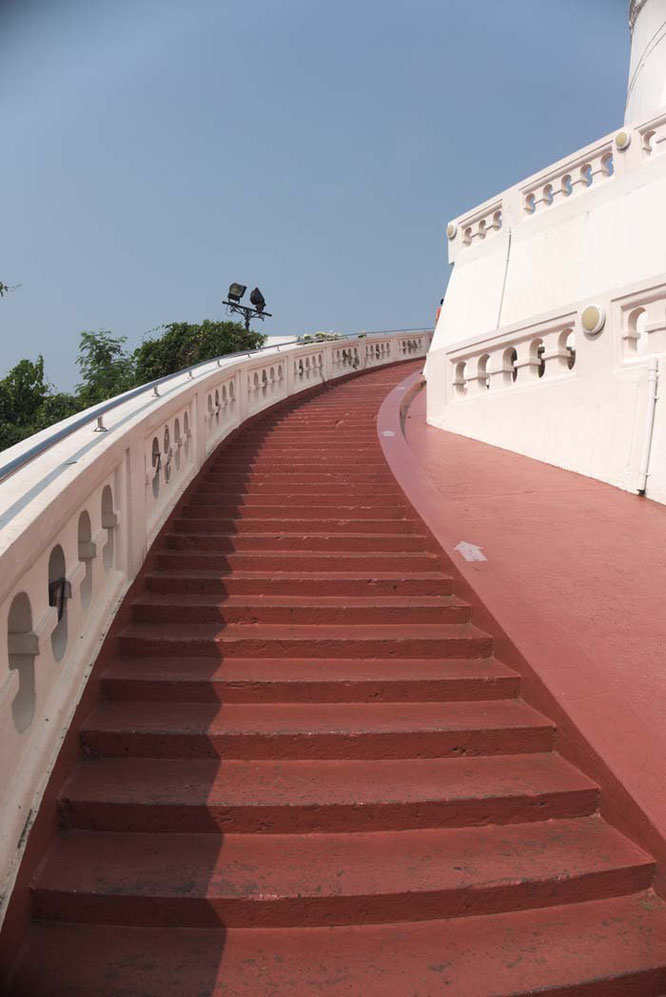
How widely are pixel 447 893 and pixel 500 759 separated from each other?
830 millimetres

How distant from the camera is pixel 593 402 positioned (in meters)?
6.32

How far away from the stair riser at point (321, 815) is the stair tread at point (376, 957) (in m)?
0.40

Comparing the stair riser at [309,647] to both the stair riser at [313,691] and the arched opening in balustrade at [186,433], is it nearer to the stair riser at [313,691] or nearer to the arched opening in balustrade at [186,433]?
the stair riser at [313,691]

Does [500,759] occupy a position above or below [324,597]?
below

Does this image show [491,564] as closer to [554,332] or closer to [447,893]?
[447,893]

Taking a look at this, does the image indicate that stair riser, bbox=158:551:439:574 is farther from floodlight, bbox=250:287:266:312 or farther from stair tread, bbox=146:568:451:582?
floodlight, bbox=250:287:266:312

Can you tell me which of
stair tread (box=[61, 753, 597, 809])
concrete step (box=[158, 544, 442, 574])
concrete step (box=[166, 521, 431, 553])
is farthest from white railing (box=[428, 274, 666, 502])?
stair tread (box=[61, 753, 597, 809])

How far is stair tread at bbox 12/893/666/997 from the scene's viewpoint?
2.11 metres

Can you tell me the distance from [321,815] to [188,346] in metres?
22.3

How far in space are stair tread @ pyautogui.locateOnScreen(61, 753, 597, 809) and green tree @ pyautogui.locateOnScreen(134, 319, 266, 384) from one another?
64.3 ft

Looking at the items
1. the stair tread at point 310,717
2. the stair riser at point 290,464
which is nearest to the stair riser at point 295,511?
the stair riser at point 290,464

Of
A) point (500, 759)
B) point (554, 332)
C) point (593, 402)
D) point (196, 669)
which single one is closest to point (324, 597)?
point (196, 669)

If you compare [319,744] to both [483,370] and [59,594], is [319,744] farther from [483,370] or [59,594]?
[483,370]

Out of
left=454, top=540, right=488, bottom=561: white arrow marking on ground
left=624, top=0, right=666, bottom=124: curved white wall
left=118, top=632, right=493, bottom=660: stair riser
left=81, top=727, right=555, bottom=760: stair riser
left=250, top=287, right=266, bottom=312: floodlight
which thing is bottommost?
left=81, top=727, right=555, bottom=760: stair riser
